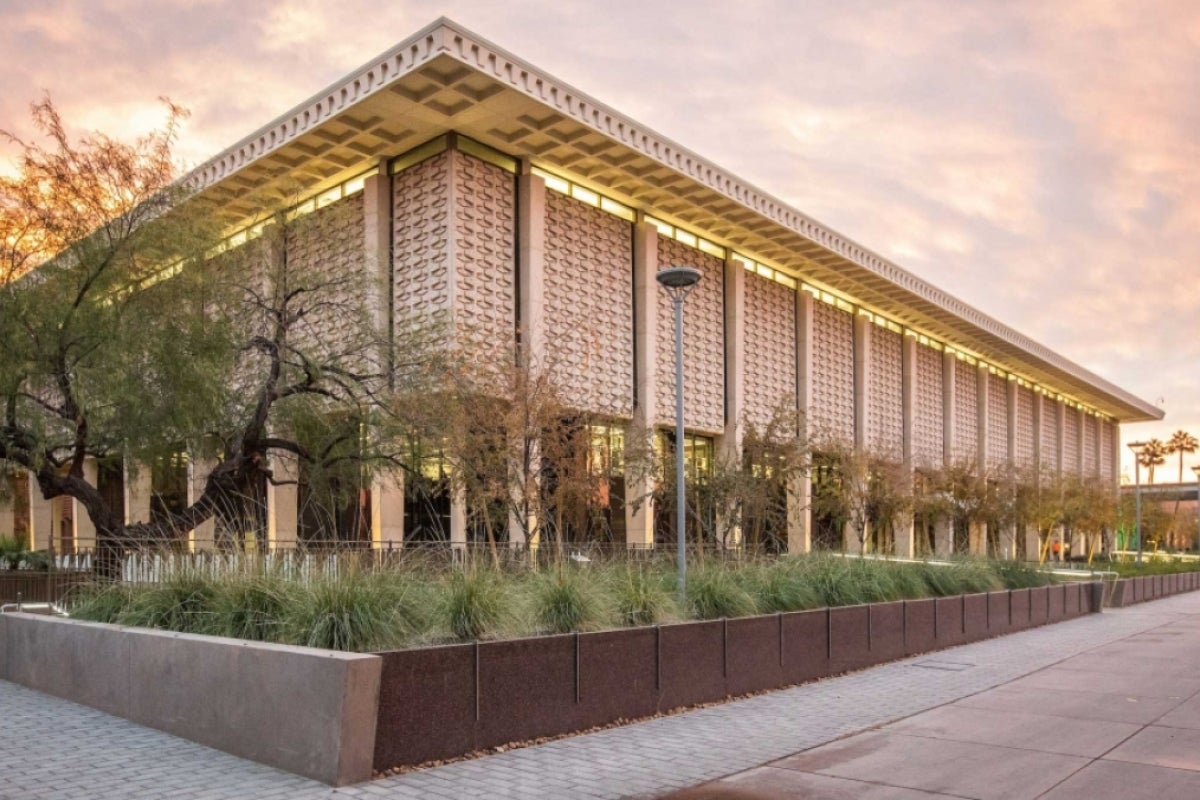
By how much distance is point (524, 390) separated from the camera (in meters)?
21.4

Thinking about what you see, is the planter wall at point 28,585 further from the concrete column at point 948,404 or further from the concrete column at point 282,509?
the concrete column at point 948,404

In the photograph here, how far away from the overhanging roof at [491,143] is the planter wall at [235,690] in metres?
11.8

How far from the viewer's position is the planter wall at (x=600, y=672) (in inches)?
313

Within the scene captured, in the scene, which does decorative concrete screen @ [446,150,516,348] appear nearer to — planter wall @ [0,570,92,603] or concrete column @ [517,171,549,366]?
concrete column @ [517,171,549,366]

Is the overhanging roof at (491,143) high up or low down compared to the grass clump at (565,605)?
up

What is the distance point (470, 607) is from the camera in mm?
9086

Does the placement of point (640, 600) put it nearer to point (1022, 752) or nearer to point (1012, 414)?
point (1022, 752)

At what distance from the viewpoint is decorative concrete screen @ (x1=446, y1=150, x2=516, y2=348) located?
26.0 m

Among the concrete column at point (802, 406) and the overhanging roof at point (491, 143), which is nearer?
the overhanging roof at point (491, 143)

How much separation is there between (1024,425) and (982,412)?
8421 mm

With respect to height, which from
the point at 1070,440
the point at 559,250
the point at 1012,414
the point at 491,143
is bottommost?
the point at 1070,440

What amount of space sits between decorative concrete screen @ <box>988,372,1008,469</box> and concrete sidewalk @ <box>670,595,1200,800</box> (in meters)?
46.8

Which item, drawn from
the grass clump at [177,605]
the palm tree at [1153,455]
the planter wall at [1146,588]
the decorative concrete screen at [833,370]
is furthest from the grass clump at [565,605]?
the palm tree at [1153,455]

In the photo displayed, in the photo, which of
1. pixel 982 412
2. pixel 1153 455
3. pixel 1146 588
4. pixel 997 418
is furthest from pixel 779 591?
pixel 1153 455
